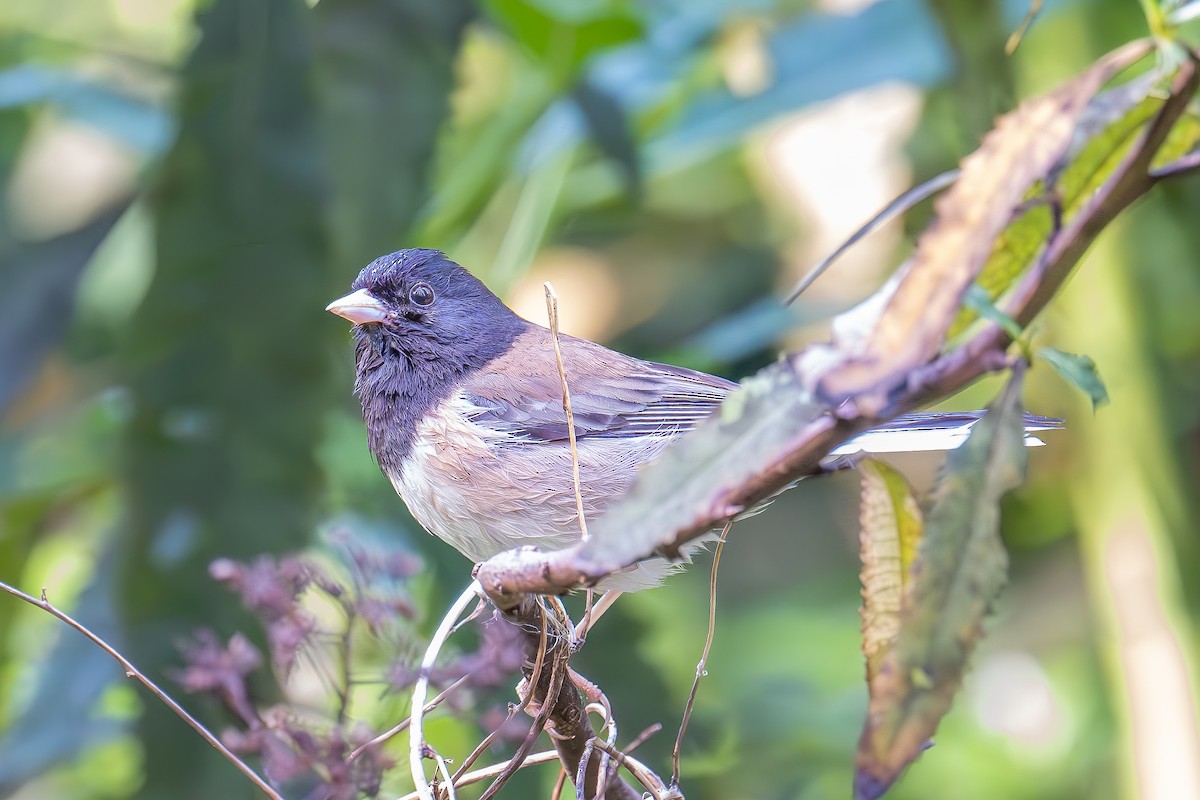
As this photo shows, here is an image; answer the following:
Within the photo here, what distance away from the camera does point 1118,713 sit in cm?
225

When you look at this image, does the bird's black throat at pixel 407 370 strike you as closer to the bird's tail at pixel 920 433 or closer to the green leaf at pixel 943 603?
the bird's tail at pixel 920 433

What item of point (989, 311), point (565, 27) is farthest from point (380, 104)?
point (989, 311)

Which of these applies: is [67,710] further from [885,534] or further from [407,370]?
[885,534]

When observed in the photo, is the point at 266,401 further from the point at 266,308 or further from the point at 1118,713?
the point at 1118,713

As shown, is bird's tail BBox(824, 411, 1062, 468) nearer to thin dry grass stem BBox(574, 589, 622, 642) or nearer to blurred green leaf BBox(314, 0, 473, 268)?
thin dry grass stem BBox(574, 589, 622, 642)

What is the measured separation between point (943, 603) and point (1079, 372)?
0.14 m

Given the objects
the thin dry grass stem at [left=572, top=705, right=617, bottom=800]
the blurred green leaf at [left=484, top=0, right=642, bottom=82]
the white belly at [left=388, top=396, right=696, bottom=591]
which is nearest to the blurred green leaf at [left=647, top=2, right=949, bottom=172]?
the blurred green leaf at [left=484, top=0, right=642, bottom=82]

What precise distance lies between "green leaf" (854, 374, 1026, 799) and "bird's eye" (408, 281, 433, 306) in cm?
118

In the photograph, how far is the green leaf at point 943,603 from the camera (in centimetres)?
56

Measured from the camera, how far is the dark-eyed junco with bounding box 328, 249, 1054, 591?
1.46m

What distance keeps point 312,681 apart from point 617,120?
1355mm

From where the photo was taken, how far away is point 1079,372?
604mm

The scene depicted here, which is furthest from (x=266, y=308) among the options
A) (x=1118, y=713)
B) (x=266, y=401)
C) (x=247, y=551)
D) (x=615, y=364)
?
(x=1118, y=713)

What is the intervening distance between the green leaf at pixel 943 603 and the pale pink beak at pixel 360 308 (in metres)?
1.13
